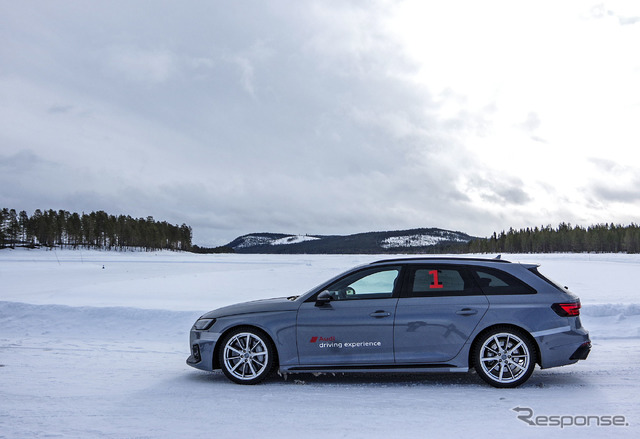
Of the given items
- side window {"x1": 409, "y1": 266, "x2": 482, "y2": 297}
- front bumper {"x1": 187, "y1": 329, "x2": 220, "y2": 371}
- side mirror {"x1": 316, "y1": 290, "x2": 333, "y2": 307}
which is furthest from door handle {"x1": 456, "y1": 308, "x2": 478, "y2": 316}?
front bumper {"x1": 187, "y1": 329, "x2": 220, "y2": 371}

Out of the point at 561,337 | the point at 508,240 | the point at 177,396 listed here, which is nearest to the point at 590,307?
the point at 561,337

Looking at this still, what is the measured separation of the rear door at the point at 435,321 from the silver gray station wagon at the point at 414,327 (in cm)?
1

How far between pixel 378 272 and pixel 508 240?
613 ft

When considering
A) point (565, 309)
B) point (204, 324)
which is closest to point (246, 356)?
point (204, 324)

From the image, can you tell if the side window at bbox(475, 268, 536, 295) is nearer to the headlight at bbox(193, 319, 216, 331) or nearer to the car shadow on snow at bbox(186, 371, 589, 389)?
the car shadow on snow at bbox(186, 371, 589, 389)

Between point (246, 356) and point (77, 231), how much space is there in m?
155

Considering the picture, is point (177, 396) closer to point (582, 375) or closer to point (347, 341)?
point (347, 341)

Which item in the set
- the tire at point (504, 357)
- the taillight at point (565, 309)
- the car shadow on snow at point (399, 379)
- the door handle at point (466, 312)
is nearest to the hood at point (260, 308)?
the car shadow on snow at point (399, 379)

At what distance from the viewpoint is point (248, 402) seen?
232 inches

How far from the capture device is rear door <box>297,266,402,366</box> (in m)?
6.62

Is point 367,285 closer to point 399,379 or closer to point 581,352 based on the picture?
point 399,379

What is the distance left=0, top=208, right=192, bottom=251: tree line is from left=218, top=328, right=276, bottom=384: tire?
14345 cm

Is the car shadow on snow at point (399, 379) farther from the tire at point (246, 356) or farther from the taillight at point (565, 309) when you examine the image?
the taillight at point (565, 309)

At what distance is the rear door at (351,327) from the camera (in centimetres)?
662
